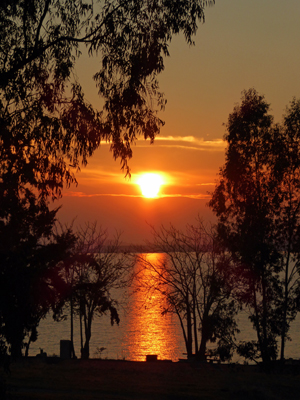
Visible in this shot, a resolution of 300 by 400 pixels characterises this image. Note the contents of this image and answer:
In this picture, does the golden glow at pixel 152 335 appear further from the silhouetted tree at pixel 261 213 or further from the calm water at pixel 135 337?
the silhouetted tree at pixel 261 213

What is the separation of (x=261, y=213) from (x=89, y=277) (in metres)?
23.8

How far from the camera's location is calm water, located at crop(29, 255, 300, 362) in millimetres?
67312

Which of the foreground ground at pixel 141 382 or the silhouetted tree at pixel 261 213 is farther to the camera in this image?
the silhouetted tree at pixel 261 213

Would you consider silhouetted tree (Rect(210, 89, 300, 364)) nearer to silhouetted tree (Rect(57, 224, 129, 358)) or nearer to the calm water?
silhouetted tree (Rect(57, 224, 129, 358))

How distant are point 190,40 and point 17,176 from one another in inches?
256

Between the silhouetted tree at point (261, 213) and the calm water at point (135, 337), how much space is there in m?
29.6

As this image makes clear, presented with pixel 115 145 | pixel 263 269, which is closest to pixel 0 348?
pixel 115 145

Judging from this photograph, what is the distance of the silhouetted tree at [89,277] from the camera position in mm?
38344

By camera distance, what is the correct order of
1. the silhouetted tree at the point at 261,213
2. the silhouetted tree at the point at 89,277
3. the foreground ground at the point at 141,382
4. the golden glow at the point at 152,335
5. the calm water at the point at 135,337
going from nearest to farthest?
the foreground ground at the point at 141,382, the silhouetted tree at the point at 261,213, the silhouetted tree at the point at 89,277, the calm water at the point at 135,337, the golden glow at the point at 152,335

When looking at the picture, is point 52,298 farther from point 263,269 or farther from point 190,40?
point 190,40

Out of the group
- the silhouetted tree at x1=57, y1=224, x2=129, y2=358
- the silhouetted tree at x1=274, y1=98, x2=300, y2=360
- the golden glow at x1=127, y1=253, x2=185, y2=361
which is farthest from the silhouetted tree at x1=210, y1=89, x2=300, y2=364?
the golden glow at x1=127, y1=253, x2=185, y2=361

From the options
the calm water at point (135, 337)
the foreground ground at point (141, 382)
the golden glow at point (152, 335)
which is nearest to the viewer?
the foreground ground at point (141, 382)

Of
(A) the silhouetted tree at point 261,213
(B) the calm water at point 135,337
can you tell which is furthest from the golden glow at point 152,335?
(A) the silhouetted tree at point 261,213

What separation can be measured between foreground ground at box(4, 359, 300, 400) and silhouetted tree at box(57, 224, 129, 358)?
27.9 ft
